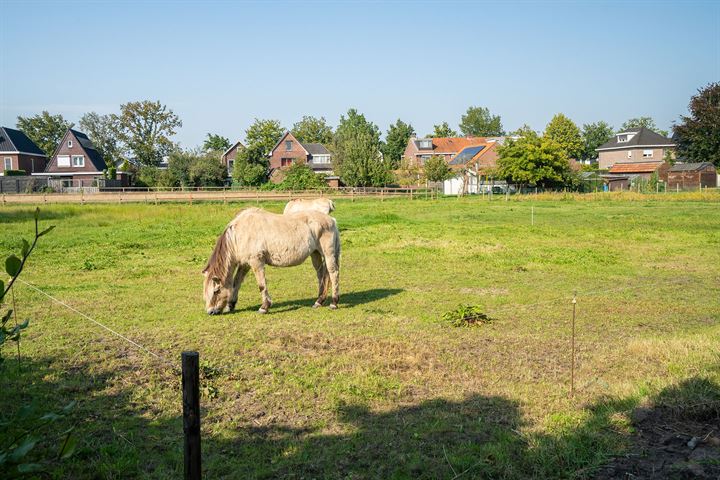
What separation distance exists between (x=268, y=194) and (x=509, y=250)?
3115 centimetres

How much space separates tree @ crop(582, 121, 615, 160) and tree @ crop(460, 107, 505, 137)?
1397 inches

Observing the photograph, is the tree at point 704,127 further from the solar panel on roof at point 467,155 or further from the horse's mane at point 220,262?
the horse's mane at point 220,262

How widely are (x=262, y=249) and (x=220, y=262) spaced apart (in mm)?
840

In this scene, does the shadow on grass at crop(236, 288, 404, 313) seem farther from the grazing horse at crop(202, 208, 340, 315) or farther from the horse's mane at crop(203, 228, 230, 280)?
the horse's mane at crop(203, 228, 230, 280)

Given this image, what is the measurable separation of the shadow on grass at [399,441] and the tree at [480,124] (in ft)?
503

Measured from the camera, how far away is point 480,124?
6127 inches

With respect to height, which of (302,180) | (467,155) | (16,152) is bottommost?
(302,180)

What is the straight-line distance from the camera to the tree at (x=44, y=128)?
97.8 m

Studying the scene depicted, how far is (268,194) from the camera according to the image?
48.4 meters

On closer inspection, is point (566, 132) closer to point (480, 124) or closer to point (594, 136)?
point (594, 136)

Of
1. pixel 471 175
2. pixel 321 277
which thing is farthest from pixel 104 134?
pixel 321 277

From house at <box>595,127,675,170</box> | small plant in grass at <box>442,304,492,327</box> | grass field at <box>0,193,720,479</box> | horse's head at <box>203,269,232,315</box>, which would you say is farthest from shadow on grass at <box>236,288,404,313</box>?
house at <box>595,127,675,170</box>

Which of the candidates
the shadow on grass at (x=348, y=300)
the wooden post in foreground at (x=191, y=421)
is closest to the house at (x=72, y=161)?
the shadow on grass at (x=348, y=300)

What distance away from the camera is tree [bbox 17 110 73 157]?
321 feet
